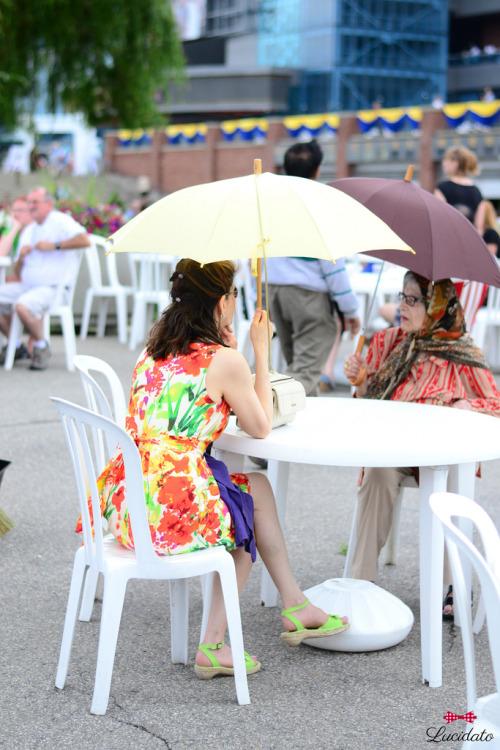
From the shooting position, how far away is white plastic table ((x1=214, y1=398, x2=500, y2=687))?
3096 millimetres

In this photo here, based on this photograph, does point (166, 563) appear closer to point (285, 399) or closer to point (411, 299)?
point (285, 399)

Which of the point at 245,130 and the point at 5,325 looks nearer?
the point at 5,325

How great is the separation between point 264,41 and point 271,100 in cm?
407

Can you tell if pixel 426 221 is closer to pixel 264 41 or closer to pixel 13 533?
pixel 13 533

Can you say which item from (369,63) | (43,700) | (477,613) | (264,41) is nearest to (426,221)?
(477,613)

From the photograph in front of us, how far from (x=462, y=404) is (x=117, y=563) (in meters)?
1.64

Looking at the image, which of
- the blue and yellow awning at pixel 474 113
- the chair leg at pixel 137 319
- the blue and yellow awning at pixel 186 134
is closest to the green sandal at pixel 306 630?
the chair leg at pixel 137 319

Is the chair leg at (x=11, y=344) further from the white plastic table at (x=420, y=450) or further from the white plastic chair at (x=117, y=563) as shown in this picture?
the white plastic chair at (x=117, y=563)

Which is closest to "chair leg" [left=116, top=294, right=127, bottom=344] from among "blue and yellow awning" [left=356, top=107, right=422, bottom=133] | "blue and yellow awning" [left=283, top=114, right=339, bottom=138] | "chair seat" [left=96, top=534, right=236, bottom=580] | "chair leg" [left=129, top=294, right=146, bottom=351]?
"chair leg" [left=129, top=294, right=146, bottom=351]

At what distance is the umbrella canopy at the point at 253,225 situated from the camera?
10.0 feet

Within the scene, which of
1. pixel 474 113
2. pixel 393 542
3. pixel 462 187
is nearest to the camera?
pixel 393 542

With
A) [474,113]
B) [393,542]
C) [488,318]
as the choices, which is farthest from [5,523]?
[474,113]

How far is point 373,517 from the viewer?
3.71 m

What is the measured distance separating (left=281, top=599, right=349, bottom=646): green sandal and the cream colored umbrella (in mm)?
1120
